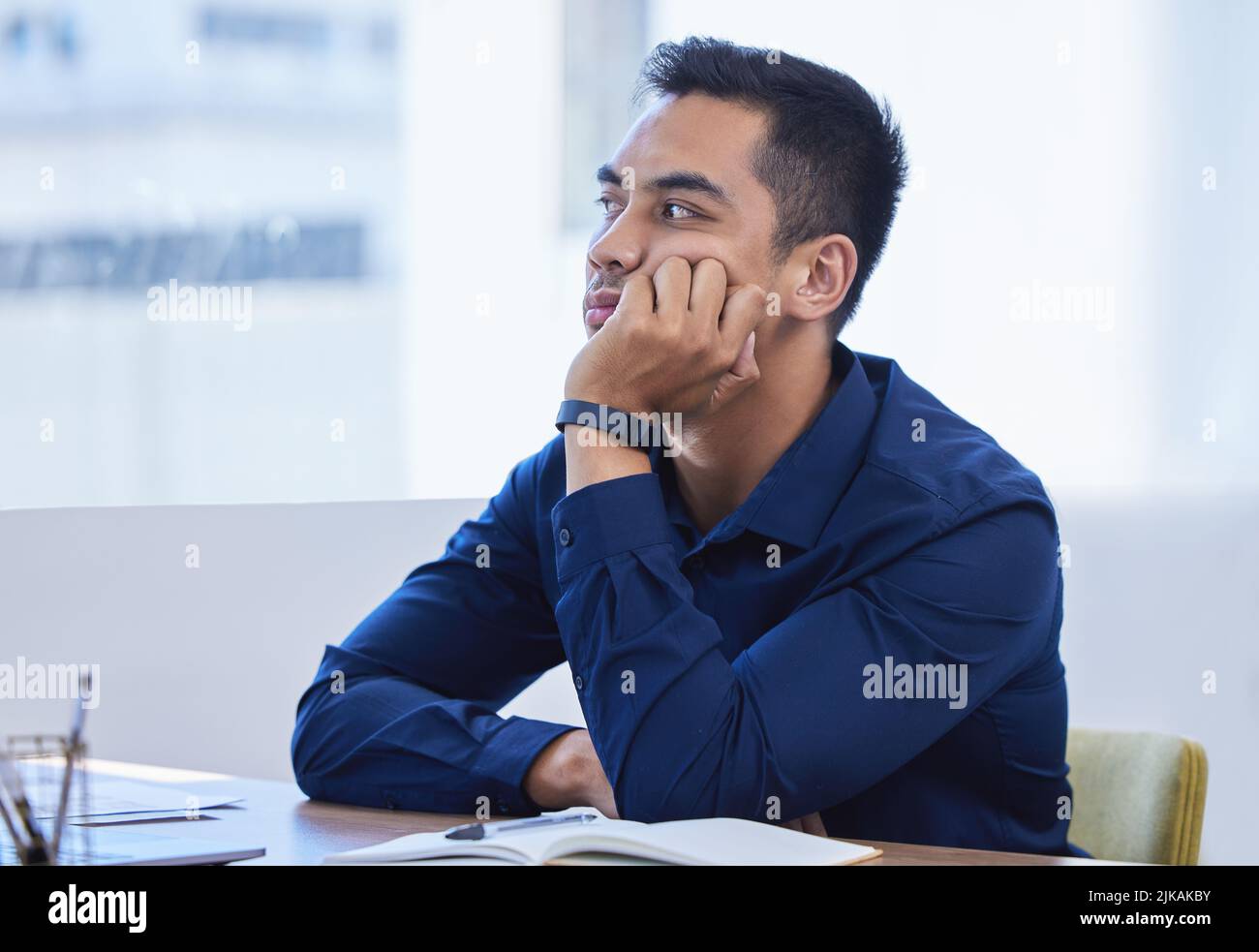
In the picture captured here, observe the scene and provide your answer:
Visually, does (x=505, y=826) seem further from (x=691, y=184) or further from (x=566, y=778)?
(x=691, y=184)

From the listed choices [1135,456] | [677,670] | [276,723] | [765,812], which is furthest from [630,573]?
[276,723]

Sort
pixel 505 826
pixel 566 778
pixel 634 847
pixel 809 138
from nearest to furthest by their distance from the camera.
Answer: pixel 634 847
pixel 505 826
pixel 566 778
pixel 809 138

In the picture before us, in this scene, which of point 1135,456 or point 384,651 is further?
point 1135,456

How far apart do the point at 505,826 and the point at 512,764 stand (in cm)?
32

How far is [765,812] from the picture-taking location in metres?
1.24

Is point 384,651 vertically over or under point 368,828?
over

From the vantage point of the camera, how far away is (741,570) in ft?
5.07

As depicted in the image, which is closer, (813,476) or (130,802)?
(130,802)

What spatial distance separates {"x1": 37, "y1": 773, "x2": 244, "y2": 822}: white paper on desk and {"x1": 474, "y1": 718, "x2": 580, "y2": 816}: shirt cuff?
28 cm

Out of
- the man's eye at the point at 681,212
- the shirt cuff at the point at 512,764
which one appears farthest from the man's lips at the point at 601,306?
the shirt cuff at the point at 512,764

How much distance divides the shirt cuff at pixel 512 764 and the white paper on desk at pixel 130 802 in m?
0.28

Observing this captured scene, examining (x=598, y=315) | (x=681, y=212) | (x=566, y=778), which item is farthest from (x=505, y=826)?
(x=681, y=212)
